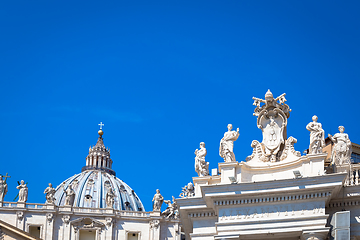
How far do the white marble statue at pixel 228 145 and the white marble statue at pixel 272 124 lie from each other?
1.08m

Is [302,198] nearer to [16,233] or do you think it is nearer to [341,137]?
[341,137]

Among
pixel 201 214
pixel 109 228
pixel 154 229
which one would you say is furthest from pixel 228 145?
pixel 154 229

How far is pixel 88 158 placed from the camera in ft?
607

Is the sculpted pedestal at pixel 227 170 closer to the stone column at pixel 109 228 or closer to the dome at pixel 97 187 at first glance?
the stone column at pixel 109 228

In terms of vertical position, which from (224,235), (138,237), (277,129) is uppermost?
(138,237)

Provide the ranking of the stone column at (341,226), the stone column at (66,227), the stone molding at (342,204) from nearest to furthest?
1. the stone column at (341,226)
2. the stone molding at (342,204)
3. the stone column at (66,227)

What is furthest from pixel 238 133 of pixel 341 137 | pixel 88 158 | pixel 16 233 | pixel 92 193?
pixel 88 158

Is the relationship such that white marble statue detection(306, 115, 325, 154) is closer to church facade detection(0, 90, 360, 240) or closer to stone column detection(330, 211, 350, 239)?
church facade detection(0, 90, 360, 240)

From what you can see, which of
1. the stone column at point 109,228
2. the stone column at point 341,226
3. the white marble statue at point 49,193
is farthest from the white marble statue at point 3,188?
the stone column at point 341,226

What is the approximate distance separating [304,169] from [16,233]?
42.6 meters

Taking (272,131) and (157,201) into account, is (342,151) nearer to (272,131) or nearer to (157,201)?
(272,131)

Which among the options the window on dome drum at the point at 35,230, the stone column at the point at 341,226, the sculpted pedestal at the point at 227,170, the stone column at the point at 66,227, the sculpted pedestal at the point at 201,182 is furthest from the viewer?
the stone column at the point at 66,227

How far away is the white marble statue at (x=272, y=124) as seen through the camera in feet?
127

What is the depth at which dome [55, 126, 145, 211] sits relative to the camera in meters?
160
